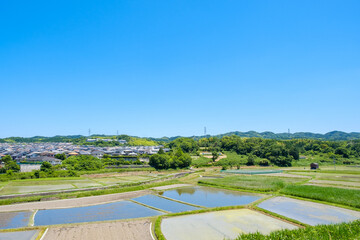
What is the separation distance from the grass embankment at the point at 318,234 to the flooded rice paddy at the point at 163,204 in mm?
8672

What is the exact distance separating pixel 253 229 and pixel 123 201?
14.0 m

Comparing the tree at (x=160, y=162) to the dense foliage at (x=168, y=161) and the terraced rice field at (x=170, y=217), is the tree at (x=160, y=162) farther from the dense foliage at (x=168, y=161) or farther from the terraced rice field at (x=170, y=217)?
the terraced rice field at (x=170, y=217)

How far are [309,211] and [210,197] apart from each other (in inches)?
384

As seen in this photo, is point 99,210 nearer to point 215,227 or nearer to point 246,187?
point 215,227

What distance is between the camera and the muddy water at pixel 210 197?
2220 cm

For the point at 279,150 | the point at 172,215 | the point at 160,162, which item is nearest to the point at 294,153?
the point at 279,150

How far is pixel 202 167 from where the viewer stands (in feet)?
190

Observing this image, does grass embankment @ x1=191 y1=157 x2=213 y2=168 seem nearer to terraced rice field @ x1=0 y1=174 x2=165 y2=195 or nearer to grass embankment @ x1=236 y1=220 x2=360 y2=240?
terraced rice field @ x1=0 y1=174 x2=165 y2=195

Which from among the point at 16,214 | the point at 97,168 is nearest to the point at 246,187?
the point at 16,214

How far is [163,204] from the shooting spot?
2206cm

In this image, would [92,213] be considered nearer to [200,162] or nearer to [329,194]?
[329,194]

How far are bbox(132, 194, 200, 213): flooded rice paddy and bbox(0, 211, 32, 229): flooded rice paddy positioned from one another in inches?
386

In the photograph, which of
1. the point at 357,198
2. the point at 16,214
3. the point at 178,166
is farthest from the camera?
the point at 178,166

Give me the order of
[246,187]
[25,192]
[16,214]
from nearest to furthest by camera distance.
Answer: [16,214]
[25,192]
[246,187]
